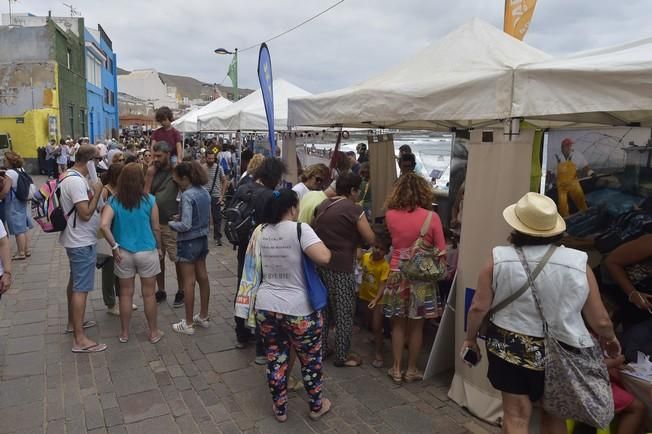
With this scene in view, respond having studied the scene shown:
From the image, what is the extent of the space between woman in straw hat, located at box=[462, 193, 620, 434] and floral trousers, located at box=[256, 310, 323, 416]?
3.57 feet

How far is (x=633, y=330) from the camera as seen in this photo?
115 inches

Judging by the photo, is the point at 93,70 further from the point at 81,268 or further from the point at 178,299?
the point at 81,268

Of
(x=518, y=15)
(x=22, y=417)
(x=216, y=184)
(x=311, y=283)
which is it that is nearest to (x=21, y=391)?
(x=22, y=417)

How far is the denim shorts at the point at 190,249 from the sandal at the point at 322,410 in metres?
1.86

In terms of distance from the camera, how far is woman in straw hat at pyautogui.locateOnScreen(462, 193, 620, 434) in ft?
7.36

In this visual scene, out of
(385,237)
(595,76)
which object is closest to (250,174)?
(385,237)

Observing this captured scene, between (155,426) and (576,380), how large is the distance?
2.54 meters

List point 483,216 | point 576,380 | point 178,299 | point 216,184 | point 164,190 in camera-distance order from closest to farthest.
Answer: point 576,380 < point 483,216 < point 164,190 < point 178,299 < point 216,184

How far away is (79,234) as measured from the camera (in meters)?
4.06

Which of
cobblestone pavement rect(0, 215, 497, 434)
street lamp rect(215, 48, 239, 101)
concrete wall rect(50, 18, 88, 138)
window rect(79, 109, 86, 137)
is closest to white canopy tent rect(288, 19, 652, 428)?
cobblestone pavement rect(0, 215, 497, 434)

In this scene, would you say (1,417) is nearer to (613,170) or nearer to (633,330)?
(633,330)

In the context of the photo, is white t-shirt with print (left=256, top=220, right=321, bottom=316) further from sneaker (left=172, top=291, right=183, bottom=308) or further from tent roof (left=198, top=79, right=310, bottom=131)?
tent roof (left=198, top=79, right=310, bottom=131)

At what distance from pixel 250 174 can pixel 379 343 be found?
202 centimetres

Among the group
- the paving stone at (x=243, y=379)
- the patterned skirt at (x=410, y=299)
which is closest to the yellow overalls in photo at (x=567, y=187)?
the patterned skirt at (x=410, y=299)
